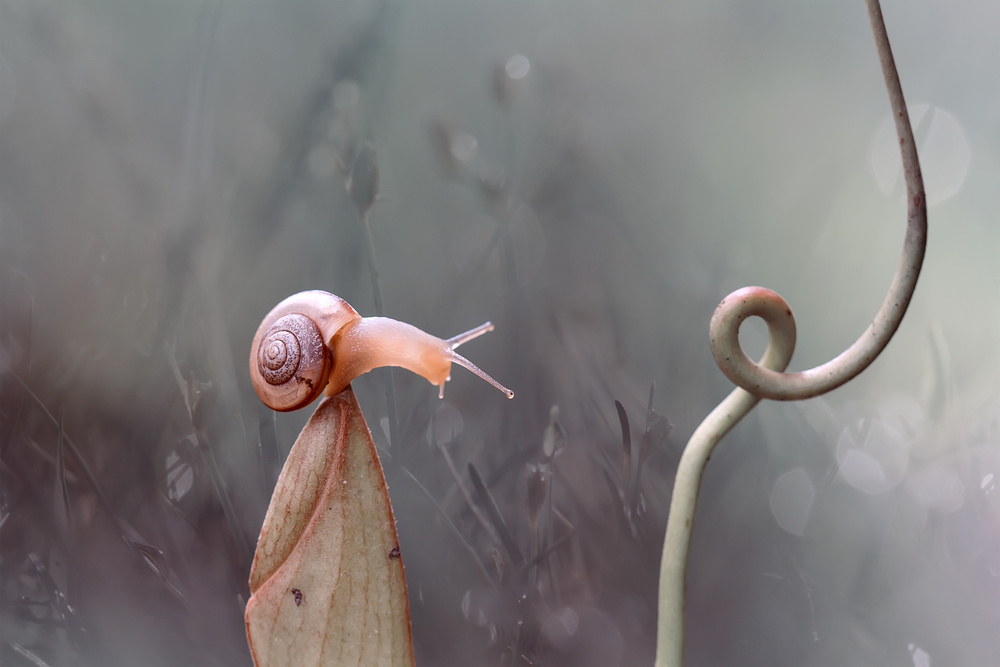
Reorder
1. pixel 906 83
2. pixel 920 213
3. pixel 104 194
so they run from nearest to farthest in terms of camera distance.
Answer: pixel 920 213, pixel 906 83, pixel 104 194

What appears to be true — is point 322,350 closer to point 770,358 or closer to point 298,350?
point 298,350

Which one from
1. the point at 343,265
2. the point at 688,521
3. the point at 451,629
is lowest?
the point at 451,629

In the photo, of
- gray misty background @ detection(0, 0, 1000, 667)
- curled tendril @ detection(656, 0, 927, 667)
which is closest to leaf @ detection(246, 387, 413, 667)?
curled tendril @ detection(656, 0, 927, 667)

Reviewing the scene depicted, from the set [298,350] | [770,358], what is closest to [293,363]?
[298,350]

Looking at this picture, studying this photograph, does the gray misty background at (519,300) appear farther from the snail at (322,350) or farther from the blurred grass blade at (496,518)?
the snail at (322,350)

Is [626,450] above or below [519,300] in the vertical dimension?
below

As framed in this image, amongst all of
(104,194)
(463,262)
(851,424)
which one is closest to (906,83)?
(851,424)

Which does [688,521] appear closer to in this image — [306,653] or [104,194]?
[306,653]
